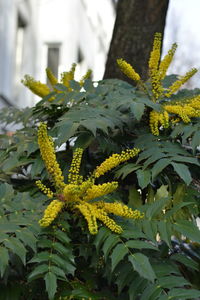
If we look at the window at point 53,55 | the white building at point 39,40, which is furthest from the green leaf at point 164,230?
the window at point 53,55

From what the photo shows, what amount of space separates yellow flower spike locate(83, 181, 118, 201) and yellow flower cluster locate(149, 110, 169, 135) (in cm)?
57

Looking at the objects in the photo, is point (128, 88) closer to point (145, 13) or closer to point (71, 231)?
point (71, 231)

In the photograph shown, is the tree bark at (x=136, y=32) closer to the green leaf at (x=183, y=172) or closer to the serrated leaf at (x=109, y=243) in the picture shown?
the green leaf at (x=183, y=172)

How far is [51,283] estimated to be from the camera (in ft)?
6.15

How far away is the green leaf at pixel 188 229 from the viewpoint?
203cm

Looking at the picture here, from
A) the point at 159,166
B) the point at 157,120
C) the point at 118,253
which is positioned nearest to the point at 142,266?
the point at 118,253

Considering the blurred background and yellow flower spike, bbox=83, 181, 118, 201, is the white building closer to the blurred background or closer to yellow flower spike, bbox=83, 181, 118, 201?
the blurred background

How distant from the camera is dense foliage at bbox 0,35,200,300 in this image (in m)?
2.02

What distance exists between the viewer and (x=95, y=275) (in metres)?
2.36

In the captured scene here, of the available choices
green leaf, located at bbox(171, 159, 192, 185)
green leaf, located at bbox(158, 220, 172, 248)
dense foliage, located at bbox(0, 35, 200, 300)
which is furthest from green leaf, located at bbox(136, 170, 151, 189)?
green leaf, located at bbox(158, 220, 172, 248)

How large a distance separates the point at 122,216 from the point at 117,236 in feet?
0.40

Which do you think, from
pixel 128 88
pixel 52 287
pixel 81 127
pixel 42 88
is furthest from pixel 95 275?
pixel 42 88

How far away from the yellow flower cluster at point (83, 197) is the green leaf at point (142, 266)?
5.9 inches

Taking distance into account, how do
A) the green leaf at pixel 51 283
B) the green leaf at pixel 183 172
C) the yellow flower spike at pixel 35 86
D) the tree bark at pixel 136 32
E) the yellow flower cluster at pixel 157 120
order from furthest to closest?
the tree bark at pixel 136 32 < the yellow flower spike at pixel 35 86 < the yellow flower cluster at pixel 157 120 < the green leaf at pixel 183 172 < the green leaf at pixel 51 283
